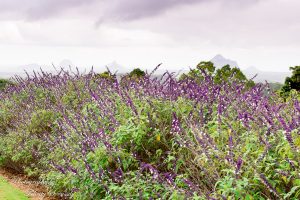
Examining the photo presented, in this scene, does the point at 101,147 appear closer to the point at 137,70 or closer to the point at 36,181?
the point at 36,181

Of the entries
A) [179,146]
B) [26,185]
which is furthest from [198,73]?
[26,185]

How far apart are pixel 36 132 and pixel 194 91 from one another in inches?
197

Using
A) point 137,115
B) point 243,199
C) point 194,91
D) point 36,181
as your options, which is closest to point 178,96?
point 194,91

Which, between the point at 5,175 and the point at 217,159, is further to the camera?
the point at 5,175

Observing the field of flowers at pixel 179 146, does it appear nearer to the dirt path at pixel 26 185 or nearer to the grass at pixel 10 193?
the dirt path at pixel 26 185

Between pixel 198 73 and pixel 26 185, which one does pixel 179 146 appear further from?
pixel 26 185

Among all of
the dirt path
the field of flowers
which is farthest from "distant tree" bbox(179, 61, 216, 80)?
the dirt path

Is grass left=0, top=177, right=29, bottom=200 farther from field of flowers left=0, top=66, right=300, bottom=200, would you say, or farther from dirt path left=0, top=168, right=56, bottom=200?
field of flowers left=0, top=66, right=300, bottom=200

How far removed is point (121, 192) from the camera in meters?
5.32

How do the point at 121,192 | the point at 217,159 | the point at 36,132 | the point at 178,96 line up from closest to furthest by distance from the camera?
the point at 217,159
the point at 121,192
the point at 178,96
the point at 36,132

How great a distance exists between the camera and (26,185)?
917 cm

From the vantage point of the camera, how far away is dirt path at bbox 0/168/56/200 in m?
8.31

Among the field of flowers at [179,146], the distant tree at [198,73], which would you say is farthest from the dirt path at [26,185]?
the distant tree at [198,73]

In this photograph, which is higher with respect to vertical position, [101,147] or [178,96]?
[178,96]
